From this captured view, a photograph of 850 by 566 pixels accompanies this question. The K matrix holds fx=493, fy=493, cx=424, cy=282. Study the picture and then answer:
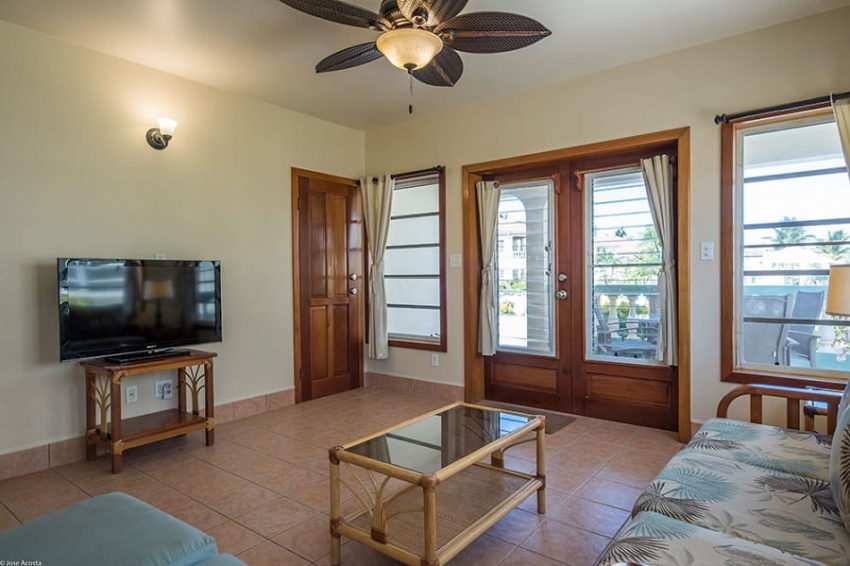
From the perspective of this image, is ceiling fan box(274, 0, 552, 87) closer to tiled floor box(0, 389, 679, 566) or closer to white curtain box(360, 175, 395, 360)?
tiled floor box(0, 389, 679, 566)

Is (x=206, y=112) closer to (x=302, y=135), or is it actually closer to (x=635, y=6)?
(x=302, y=135)

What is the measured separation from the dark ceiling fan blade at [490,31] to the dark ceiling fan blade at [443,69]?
0.33ft

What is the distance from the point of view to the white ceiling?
274 cm

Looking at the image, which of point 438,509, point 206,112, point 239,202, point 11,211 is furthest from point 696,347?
point 11,211

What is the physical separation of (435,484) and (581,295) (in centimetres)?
262

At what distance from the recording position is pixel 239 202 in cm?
410

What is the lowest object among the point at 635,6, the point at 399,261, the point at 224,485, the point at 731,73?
the point at 224,485

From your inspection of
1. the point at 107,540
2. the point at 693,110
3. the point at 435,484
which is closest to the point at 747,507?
the point at 435,484

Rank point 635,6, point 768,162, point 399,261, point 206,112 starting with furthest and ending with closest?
point 399,261, point 206,112, point 768,162, point 635,6

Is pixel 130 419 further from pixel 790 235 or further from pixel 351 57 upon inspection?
pixel 790 235

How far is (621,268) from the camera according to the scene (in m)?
3.78

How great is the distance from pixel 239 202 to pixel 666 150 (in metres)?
3.35

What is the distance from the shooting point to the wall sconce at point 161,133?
11.3 feet

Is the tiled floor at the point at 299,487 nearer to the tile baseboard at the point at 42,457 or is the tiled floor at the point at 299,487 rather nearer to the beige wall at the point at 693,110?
the tile baseboard at the point at 42,457
